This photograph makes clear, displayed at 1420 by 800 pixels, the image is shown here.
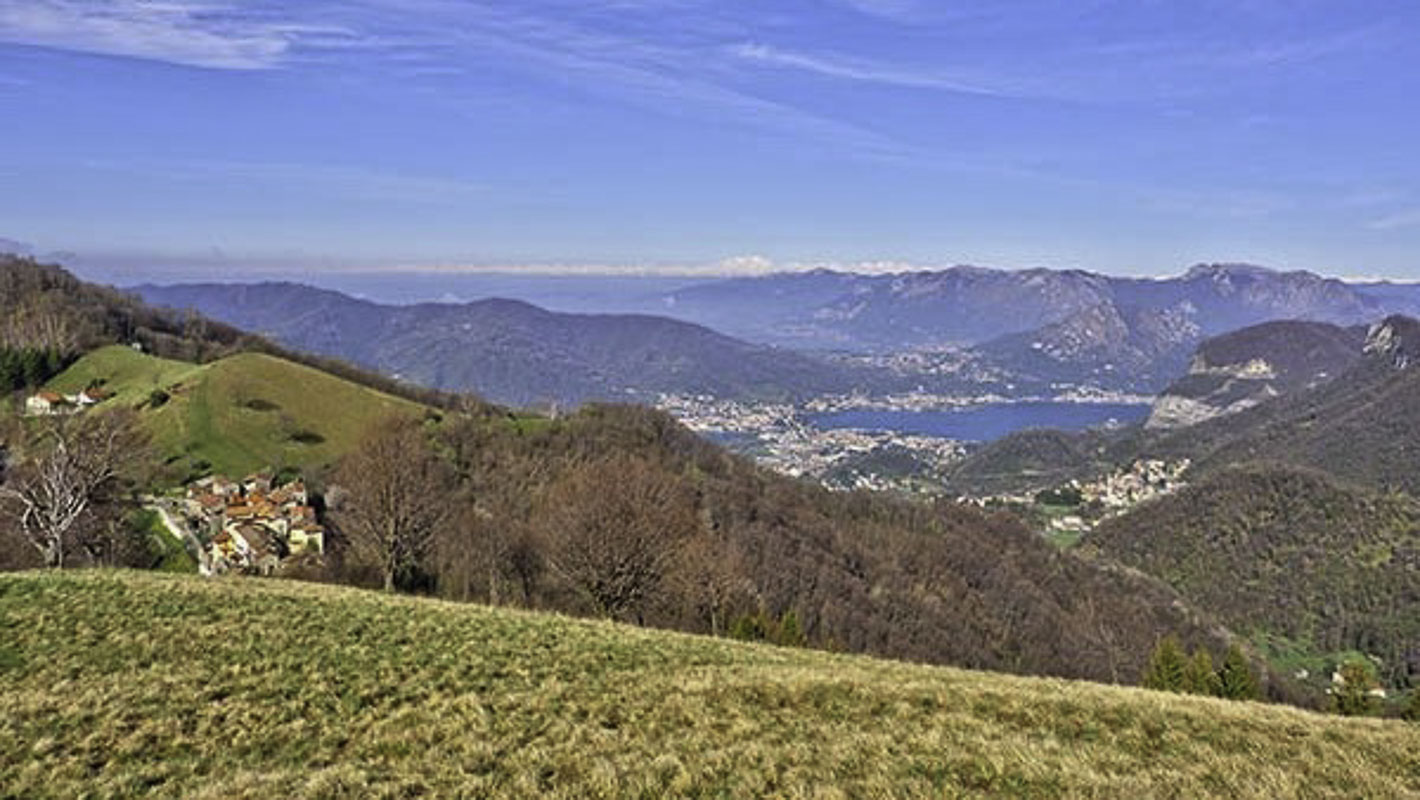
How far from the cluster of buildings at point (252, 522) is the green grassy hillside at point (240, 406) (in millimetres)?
9040

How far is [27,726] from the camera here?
14.1 meters

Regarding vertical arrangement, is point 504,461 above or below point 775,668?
below

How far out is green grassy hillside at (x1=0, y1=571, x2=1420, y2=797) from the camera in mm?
12203

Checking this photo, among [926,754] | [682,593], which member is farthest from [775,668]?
[682,593]

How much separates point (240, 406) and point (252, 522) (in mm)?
40097

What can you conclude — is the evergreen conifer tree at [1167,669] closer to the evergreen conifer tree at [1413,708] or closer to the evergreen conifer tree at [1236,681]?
the evergreen conifer tree at [1236,681]

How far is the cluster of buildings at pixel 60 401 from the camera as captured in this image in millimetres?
101750

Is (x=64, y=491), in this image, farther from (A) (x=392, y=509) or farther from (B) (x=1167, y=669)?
(B) (x=1167, y=669)

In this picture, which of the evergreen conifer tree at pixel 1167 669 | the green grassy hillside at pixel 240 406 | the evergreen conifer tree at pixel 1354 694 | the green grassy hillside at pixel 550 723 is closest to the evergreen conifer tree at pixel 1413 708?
the evergreen conifer tree at pixel 1354 694

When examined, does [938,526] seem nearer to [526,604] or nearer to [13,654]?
[526,604]

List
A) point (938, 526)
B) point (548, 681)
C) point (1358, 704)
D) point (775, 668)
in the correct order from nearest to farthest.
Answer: point (548, 681), point (775, 668), point (1358, 704), point (938, 526)

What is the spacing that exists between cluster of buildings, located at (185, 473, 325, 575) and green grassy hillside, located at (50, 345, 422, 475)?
904 centimetres

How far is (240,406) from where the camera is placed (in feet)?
346

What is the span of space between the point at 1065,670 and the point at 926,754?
80.7 metres
